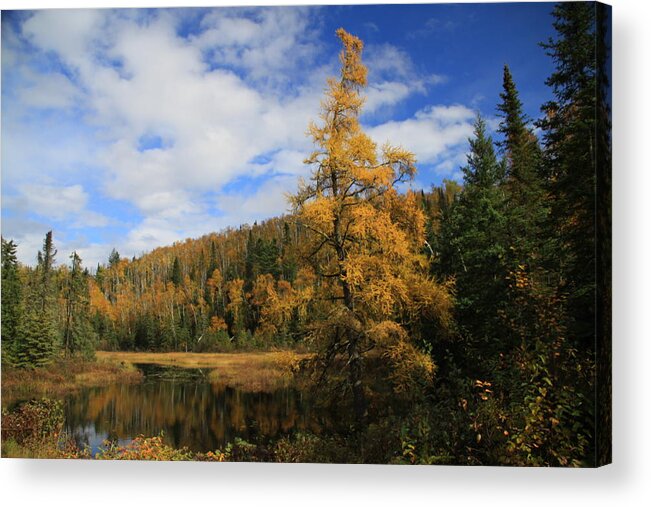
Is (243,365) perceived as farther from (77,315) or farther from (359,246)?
(77,315)

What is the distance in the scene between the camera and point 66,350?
26.9 feet

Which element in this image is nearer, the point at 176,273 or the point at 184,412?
the point at 184,412

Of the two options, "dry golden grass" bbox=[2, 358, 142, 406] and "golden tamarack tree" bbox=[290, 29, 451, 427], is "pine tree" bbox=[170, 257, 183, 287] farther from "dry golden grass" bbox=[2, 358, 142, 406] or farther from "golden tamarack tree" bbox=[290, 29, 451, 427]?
"golden tamarack tree" bbox=[290, 29, 451, 427]

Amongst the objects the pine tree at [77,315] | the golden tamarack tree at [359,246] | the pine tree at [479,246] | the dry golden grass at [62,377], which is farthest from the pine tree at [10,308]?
the pine tree at [479,246]

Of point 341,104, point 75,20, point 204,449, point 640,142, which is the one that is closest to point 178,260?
point 204,449

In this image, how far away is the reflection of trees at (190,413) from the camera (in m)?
7.74

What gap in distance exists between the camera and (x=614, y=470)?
7.14 m

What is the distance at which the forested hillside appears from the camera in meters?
7.13

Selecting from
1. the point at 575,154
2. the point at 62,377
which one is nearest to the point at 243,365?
the point at 62,377

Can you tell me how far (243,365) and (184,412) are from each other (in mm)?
1084

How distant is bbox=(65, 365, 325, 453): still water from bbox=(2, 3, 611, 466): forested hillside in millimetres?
484

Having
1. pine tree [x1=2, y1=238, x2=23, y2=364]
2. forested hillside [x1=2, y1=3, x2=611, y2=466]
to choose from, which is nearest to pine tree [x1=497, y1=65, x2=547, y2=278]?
forested hillside [x1=2, y1=3, x2=611, y2=466]

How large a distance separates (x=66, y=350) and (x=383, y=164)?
17.9 ft

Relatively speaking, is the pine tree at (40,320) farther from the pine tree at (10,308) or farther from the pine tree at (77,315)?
the pine tree at (77,315)
